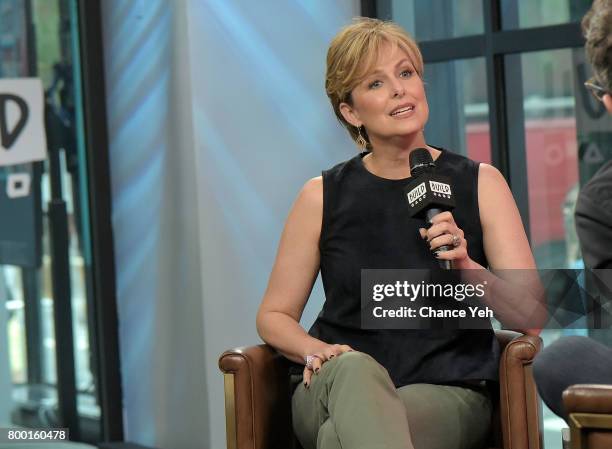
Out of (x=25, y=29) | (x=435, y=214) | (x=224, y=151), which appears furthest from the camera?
(x=25, y=29)

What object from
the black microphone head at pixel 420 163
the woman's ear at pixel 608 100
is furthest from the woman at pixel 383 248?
the woman's ear at pixel 608 100

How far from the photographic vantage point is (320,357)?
8.50 ft

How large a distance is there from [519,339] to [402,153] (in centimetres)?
53

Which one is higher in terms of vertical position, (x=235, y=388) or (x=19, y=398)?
(x=235, y=388)

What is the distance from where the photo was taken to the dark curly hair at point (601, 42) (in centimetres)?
172

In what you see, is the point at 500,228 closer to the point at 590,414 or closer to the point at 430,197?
the point at 430,197

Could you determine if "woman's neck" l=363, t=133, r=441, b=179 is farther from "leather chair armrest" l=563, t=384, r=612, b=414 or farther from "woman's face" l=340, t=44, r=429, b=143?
"leather chair armrest" l=563, t=384, r=612, b=414

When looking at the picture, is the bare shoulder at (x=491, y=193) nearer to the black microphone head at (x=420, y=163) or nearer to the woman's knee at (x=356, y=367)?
the black microphone head at (x=420, y=163)

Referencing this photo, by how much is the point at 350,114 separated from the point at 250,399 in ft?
2.41

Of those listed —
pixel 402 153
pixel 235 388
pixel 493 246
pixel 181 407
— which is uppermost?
pixel 402 153

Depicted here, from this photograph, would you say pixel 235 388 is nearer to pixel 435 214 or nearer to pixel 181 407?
pixel 435 214

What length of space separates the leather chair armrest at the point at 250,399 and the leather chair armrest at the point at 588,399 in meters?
1.14

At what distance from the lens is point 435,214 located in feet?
7.38

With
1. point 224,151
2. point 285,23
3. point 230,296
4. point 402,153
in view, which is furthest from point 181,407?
point 402,153
